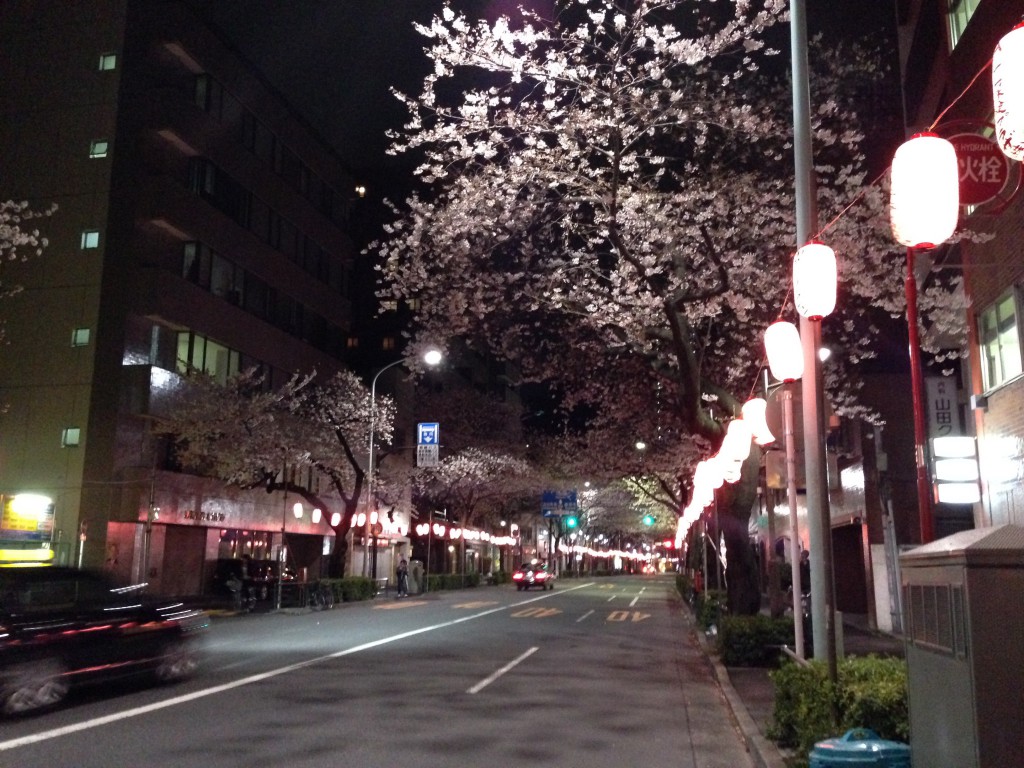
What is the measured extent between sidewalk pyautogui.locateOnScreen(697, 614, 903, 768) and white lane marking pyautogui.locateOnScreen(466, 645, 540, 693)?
3333 mm

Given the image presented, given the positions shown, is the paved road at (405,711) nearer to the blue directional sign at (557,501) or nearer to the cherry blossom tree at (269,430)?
the cherry blossom tree at (269,430)

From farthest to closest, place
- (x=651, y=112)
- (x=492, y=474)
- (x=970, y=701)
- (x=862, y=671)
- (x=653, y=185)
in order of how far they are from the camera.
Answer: (x=492, y=474) → (x=653, y=185) → (x=651, y=112) → (x=862, y=671) → (x=970, y=701)

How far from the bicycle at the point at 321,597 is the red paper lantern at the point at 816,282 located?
25.8m

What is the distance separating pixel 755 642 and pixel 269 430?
2124cm

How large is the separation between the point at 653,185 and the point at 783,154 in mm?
2181

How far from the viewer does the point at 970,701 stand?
13.8 ft

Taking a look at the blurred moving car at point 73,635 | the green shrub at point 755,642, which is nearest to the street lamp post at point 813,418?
the green shrub at point 755,642

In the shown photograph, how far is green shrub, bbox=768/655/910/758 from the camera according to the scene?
6.31 metres

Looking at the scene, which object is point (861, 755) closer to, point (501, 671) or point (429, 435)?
point (501, 671)

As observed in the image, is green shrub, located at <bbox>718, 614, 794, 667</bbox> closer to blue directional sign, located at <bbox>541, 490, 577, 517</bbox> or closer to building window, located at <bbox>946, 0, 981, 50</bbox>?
building window, located at <bbox>946, 0, 981, 50</bbox>

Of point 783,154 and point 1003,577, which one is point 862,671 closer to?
point 1003,577

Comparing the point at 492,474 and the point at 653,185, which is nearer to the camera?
the point at 653,185

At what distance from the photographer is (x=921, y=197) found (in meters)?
7.04

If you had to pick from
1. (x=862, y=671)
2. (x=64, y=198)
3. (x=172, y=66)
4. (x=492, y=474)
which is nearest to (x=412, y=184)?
(x=492, y=474)
